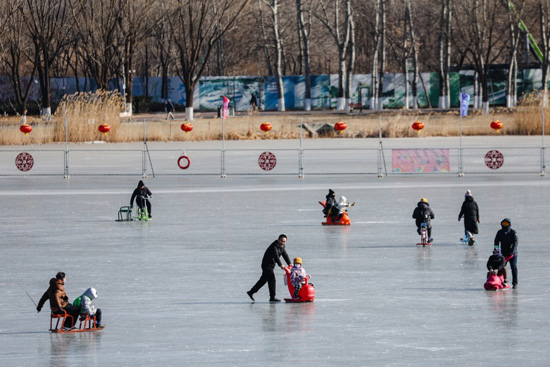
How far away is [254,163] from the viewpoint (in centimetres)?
4781

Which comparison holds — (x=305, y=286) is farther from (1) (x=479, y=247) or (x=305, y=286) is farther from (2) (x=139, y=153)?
(2) (x=139, y=153)

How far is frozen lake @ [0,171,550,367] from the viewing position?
14242 mm

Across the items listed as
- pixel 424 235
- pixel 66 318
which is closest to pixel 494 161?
pixel 424 235

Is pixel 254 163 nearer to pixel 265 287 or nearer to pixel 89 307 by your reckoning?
pixel 265 287

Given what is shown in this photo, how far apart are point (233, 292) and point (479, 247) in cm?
734

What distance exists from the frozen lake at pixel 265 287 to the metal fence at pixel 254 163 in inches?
335

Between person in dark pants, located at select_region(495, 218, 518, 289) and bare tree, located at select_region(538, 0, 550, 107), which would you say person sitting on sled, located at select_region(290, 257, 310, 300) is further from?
bare tree, located at select_region(538, 0, 550, 107)

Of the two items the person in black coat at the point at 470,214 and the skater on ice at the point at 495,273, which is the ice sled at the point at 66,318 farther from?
the person in black coat at the point at 470,214

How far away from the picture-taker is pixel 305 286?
17719mm

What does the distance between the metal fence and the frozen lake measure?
8512 mm

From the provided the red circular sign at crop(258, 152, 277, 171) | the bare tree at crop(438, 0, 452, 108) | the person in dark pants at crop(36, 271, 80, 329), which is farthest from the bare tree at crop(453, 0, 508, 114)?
the person in dark pants at crop(36, 271, 80, 329)

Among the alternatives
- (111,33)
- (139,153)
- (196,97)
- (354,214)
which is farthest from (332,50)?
(354,214)

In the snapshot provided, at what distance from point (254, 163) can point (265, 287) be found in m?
28.2

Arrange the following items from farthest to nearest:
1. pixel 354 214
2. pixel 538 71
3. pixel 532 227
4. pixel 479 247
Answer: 1. pixel 538 71
2. pixel 354 214
3. pixel 532 227
4. pixel 479 247
